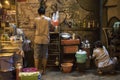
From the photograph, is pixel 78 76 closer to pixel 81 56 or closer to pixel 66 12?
pixel 81 56

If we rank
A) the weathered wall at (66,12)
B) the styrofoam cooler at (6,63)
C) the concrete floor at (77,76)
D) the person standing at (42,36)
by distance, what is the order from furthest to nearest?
1. the weathered wall at (66,12)
2. the person standing at (42,36)
3. the concrete floor at (77,76)
4. the styrofoam cooler at (6,63)

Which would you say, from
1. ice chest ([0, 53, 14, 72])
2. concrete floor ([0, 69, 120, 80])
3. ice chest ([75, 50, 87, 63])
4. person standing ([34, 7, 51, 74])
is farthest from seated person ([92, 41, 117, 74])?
ice chest ([0, 53, 14, 72])

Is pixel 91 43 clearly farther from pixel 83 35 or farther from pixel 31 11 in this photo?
pixel 31 11

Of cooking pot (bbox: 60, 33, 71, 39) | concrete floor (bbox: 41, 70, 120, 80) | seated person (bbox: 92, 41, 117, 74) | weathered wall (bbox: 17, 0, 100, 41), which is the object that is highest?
weathered wall (bbox: 17, 0, 100, 41)

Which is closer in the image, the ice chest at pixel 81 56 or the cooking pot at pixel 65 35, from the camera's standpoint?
the ice chest at pixel 81 56

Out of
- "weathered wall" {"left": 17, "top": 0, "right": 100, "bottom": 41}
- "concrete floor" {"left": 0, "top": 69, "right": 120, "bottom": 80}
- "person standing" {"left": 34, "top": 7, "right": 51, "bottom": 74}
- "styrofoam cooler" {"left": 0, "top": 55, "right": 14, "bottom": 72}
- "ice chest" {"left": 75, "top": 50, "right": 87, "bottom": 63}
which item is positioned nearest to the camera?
"styrofoam cooler" {"left": 0, "top": 55, "right": 14, "bottom": 72}

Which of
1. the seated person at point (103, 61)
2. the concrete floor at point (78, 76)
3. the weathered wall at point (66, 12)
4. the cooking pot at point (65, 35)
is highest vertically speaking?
the weathered wall at point (66, 12)

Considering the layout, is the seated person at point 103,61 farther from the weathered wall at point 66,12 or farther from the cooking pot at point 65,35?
the weathered wall at point 66,12

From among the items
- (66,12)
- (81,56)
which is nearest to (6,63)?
(81,56)

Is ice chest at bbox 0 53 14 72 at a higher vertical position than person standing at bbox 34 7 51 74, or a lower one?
lower

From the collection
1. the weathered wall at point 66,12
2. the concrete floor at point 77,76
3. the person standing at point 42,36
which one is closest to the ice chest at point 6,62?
the concrete floor at point 77,76

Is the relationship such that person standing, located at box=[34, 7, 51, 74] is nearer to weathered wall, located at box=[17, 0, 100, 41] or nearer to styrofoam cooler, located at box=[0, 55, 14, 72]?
weathered wall, located at box=[17, 0, 100, 41]

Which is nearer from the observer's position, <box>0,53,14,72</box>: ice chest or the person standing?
<box>0,53,14,72</box>: ice chest

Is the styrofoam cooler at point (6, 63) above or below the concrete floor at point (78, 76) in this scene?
above
